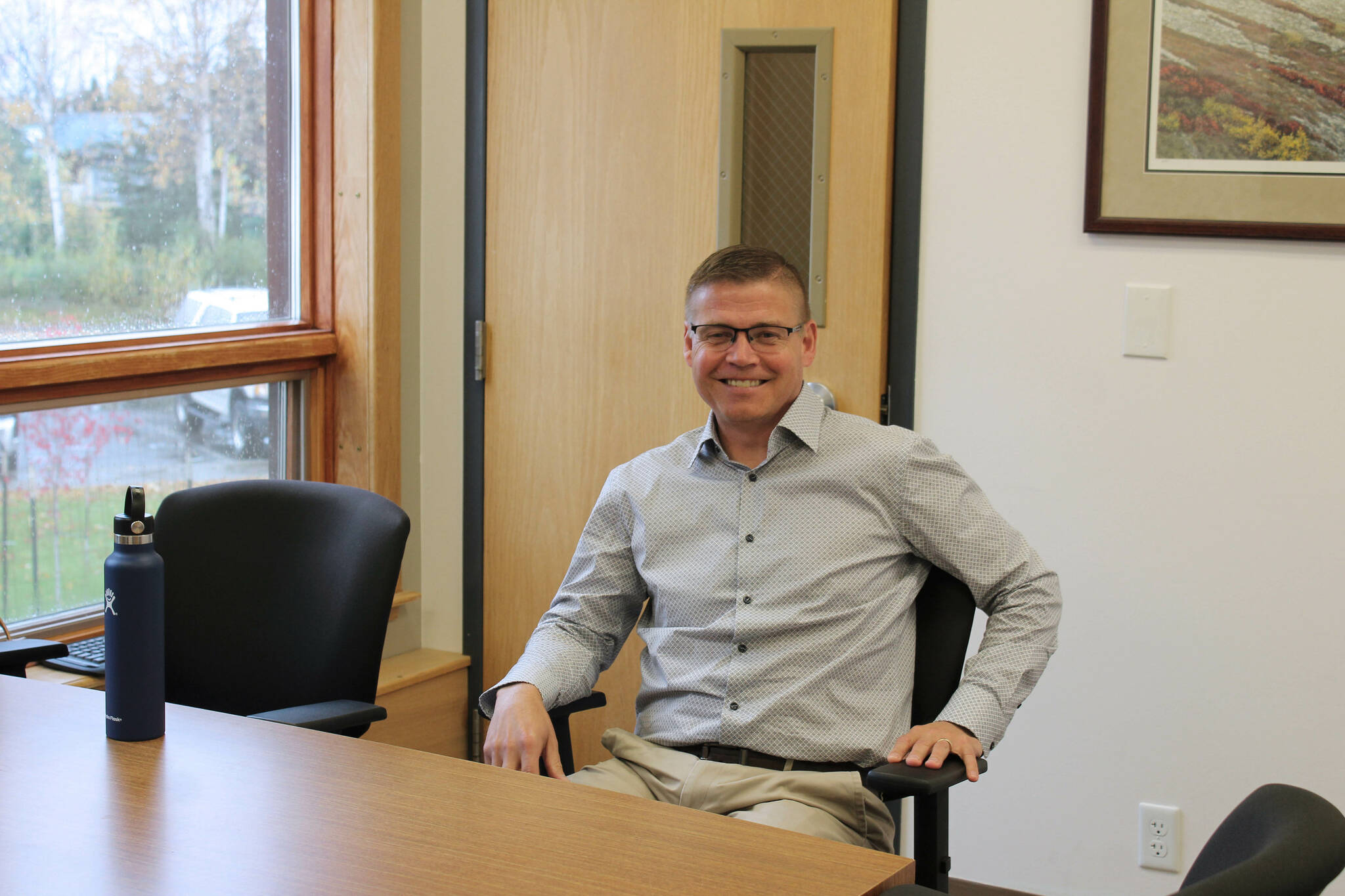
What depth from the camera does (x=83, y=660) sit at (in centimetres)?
223

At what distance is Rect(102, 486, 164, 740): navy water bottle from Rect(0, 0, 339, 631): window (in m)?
0.96

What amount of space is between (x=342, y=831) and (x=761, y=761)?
2.43 feet

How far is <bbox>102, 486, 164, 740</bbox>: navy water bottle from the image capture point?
132cm

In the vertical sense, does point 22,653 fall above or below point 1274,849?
below

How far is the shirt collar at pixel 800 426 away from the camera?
1.83 meters

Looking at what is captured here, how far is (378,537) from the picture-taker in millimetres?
1895

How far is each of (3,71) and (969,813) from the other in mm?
2248

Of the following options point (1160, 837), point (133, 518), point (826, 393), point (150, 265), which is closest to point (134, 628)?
point (133, 518)

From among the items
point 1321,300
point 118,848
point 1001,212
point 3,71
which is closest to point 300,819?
point 118,848

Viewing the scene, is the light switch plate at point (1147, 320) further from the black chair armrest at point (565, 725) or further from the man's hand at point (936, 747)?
the black chair armrest at point (565, 725)

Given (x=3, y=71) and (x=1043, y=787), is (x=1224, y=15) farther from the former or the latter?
(x=3, y=71)

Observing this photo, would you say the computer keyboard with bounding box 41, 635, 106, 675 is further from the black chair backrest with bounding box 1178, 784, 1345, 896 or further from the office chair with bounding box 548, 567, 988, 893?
the black chair backrest with bounding box 1178, 784, 1345, 896

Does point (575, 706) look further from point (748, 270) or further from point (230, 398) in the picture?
point (230, 398)

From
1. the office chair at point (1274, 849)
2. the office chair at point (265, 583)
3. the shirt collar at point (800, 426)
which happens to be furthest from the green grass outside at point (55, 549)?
the office chair at point (1274, 849)
